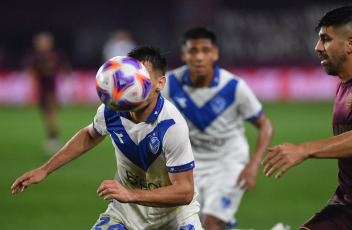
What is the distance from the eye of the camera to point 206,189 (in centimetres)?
671

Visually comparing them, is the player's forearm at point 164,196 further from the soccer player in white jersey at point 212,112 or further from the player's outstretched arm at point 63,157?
the soccer player in white jersey at point 212,112

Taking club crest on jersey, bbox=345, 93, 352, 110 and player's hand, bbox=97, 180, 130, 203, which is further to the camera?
club crest on jersey, bbox=345, 93, 352, 110

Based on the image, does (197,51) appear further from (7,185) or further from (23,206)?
(7,185)

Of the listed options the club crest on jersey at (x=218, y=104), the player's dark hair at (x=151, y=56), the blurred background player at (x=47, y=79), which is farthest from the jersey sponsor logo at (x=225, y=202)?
the blurred background player at (x=47, y=79)

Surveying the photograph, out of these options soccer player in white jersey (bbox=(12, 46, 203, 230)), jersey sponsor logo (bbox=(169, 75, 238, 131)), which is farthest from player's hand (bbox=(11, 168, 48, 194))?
jersey sponsor logo (bbox=(169, 75, 238, 131))

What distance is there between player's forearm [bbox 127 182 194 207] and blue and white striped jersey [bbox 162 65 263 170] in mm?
2381

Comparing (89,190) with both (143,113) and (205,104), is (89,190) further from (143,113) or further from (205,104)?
(143,113)

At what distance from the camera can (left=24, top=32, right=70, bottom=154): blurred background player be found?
13914 mm

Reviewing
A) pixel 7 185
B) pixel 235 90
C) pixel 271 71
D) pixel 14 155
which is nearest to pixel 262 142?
pixel 235 90

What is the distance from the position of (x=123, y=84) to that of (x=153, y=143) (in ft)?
2.14

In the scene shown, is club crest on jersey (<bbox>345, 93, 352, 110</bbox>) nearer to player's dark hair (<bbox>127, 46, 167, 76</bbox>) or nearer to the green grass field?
player's dark hair (<bbox>127, 46, 167, 76</bbox>)

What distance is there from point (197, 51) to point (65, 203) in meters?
3.53

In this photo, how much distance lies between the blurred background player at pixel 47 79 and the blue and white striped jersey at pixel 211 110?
7.53 metres

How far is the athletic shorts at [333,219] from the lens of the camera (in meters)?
4.78
